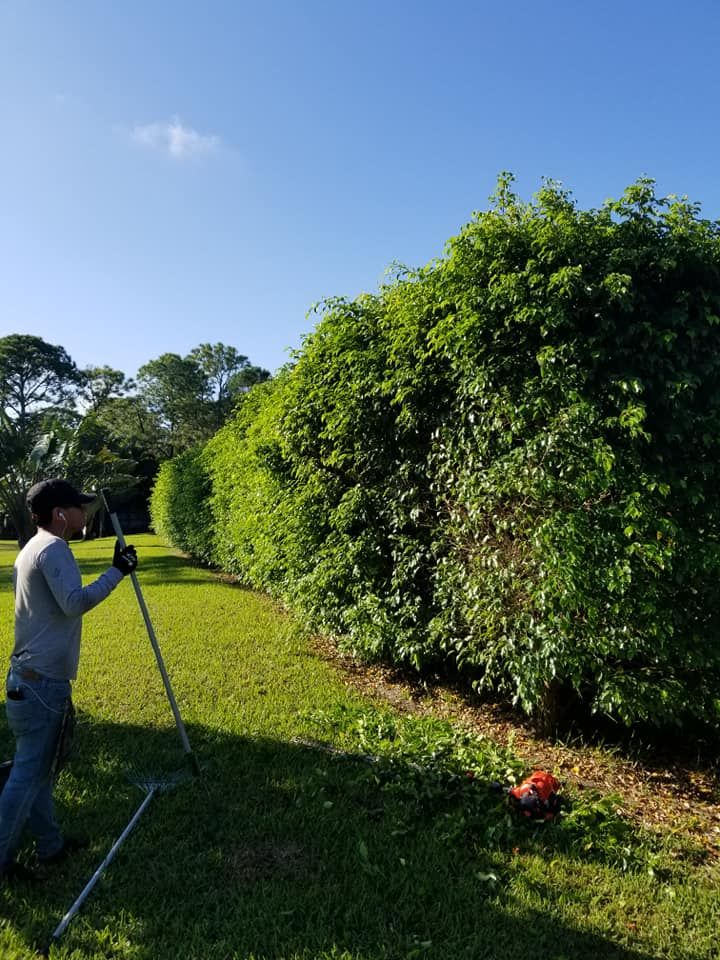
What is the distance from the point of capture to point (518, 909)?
2742mm

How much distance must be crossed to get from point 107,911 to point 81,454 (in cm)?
1717

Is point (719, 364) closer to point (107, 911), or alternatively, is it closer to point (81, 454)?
point (107, 911)

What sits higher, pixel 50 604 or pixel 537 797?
pixel 50 604

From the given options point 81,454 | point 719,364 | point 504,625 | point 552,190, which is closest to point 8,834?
point 504,625

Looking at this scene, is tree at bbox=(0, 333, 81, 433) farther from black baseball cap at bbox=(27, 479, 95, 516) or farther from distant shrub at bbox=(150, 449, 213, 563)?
black baseball cap at bbox=(27, 479, 95, 516)

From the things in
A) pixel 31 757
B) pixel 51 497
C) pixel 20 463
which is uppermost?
pixel 20 463

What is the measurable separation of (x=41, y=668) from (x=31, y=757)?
0.44m

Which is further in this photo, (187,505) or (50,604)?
(187,505)

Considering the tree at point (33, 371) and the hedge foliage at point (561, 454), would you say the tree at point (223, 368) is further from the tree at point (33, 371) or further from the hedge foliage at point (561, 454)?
the hedge foliage at point (561, 454)

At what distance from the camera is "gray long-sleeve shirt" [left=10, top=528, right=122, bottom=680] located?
9.38ft

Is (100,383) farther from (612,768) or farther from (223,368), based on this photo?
(612,768)

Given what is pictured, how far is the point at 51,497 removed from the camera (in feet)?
10.0

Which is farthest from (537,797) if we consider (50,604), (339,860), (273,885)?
(50,604)

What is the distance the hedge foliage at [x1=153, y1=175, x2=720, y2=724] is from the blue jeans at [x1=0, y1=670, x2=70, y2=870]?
2.99 metres
